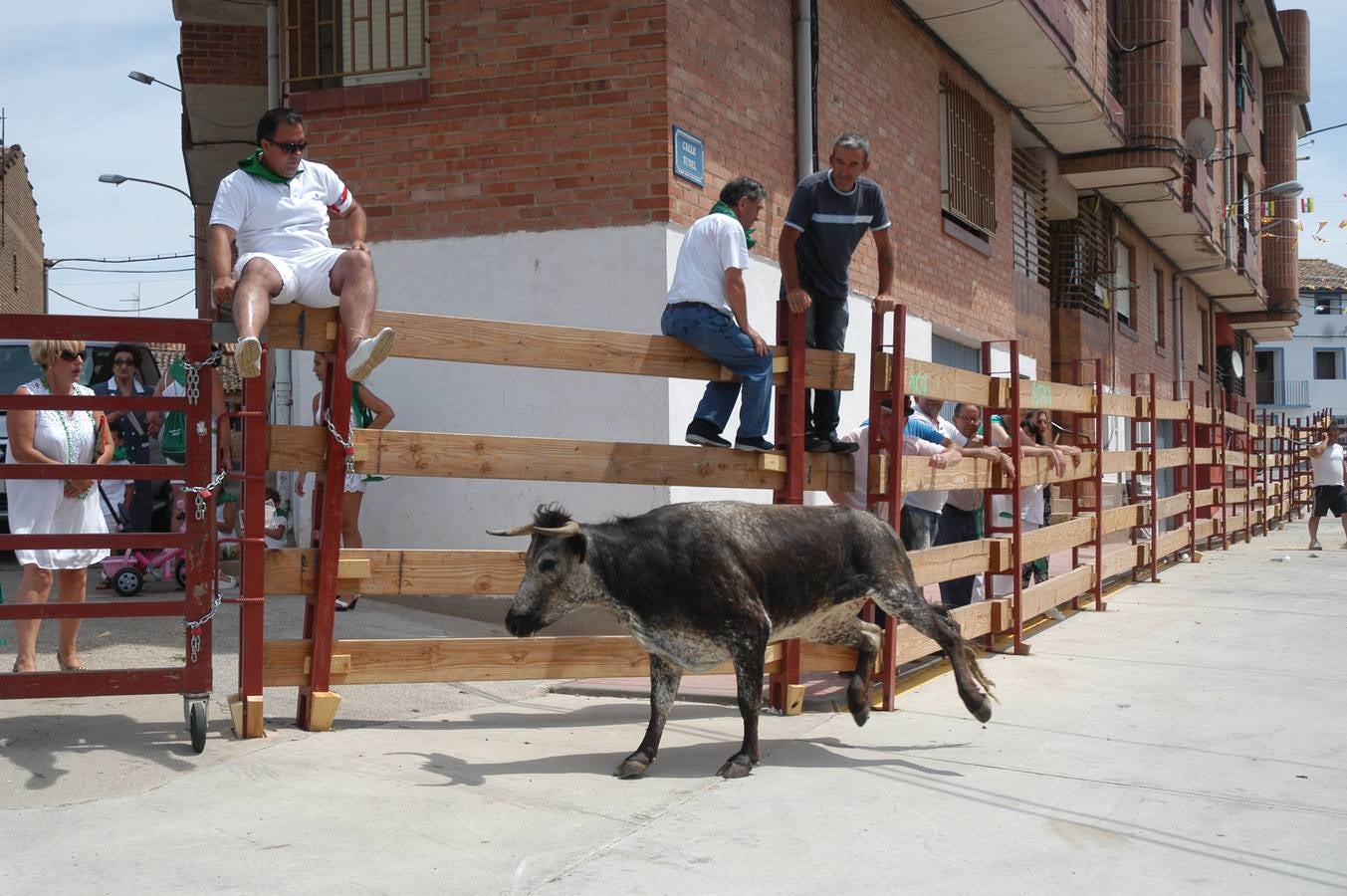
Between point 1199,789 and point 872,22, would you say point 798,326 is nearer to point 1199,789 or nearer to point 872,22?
point 1199,789

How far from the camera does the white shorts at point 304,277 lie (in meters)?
5.71

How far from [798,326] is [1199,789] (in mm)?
3003

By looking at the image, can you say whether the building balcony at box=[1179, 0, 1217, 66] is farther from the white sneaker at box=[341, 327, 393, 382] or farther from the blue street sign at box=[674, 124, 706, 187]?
the white sneaker at box=[341, 327, 393, 382]

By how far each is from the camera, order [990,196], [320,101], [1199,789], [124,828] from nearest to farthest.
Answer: [124,828] < [1199,789] < [320,101] < [990,196]

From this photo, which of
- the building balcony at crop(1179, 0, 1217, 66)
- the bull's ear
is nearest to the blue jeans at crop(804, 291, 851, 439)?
the bull's ear

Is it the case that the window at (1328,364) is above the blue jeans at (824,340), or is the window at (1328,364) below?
above

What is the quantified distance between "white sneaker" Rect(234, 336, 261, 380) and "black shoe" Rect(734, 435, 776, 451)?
2492 mm

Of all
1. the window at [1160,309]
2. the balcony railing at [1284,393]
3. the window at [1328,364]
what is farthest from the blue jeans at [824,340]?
the window at [1328,364]

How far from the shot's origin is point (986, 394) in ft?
28.3

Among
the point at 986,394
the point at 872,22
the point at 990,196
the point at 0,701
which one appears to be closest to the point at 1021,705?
the point at 986,394

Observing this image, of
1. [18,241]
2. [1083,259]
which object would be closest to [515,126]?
[1083,259]

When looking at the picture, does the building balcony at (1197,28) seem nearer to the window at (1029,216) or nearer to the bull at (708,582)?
the window at (1029,216)

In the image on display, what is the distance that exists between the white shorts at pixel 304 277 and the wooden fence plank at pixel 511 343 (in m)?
0.04

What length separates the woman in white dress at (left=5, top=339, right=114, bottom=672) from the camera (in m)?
6.18
